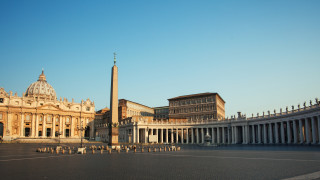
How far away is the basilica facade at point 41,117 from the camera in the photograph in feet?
347

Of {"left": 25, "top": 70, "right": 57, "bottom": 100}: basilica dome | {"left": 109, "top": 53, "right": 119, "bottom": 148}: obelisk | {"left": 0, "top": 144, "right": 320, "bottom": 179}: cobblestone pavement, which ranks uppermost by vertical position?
{"left": 25, "top": 70, "right": 57, "bottom": 100}: basilica dome

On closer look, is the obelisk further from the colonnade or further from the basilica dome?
the basilica dome

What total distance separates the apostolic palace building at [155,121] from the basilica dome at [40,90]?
1.82 ft

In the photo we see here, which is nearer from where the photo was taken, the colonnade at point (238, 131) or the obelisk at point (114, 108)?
the obelisk at point (114, 108)

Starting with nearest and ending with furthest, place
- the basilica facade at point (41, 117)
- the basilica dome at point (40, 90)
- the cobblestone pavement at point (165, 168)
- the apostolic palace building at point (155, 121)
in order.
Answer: the cobblestone pavement at point (165, 168) → the apostolic palace building at point (155, 121) → the basilica facade at point (41, 117) → the basilica dome at point (40, 90)

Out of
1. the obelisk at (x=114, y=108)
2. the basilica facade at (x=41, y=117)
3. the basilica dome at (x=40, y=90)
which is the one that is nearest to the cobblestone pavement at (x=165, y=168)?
the obelisk at (x=114, y=108)

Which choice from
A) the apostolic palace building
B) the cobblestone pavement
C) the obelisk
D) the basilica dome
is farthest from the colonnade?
the basilica dome

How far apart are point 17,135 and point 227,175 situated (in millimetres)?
109851

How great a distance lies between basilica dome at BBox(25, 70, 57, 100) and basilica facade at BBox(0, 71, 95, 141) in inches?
1248

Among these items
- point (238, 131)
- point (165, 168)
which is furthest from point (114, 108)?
point (238, 131)

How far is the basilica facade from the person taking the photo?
10574 centimetres

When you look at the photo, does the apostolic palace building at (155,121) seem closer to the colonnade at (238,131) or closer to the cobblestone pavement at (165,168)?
the colonnade at (238,131)

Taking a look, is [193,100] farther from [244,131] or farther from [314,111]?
[314,111]

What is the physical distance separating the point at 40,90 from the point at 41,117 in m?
43.7
